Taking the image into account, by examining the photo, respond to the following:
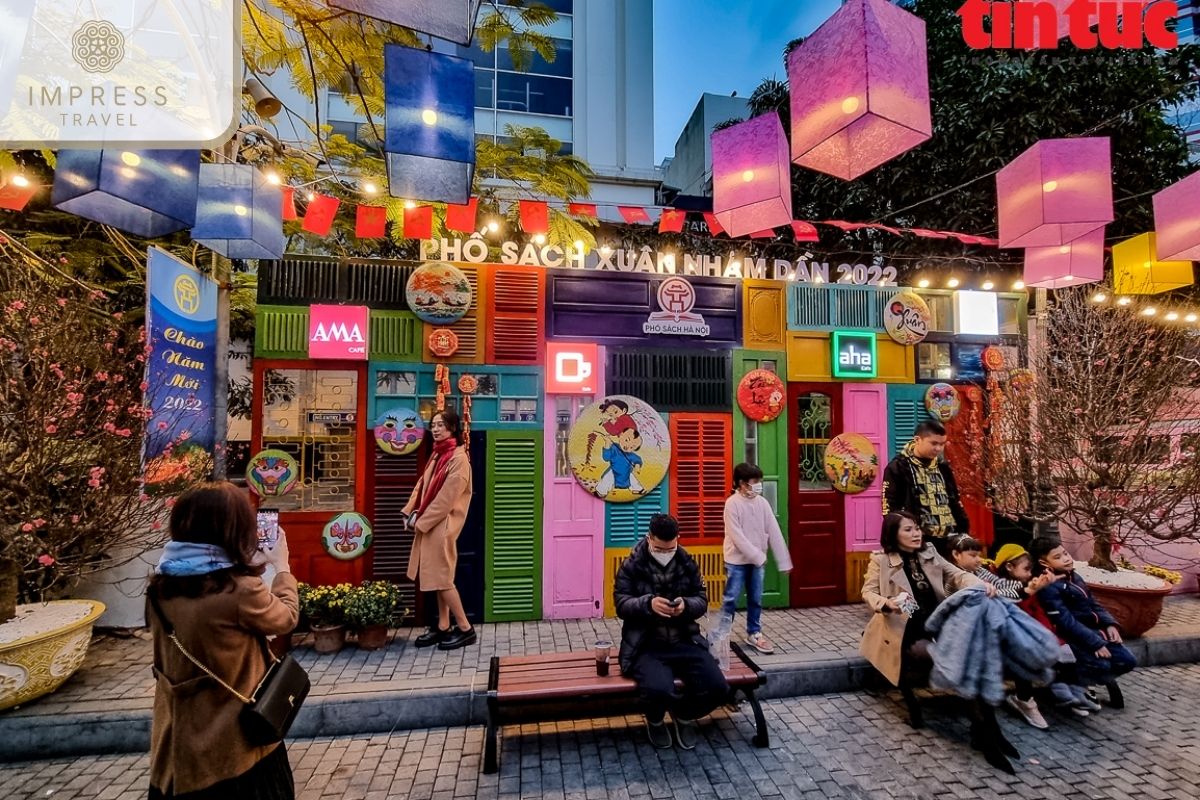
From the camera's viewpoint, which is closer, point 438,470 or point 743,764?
point 743,764

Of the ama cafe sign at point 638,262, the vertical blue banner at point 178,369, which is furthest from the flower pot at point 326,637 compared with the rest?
the ama cafe sign at point 638,262

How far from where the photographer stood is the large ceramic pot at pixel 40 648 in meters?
3.83

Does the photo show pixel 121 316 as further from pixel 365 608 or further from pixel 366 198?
pixel 365 608

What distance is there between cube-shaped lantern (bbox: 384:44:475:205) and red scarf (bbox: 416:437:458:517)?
272cm

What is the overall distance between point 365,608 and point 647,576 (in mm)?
2893

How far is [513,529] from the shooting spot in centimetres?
612

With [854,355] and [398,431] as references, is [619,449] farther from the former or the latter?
[854,355]

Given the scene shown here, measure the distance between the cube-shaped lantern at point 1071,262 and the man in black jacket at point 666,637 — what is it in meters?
5.04

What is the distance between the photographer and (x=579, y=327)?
21.2 feet

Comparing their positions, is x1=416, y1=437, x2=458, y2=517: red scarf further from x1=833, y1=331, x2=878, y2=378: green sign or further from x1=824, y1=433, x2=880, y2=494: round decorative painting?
x1=833, y1=331, x2=878, y2=378: green sign

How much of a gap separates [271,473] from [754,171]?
549 cm

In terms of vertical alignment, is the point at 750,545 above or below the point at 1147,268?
below

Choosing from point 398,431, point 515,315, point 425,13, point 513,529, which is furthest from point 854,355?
point 425,13

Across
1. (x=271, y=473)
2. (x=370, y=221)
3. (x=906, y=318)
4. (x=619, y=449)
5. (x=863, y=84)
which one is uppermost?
(x=370, y=221)
